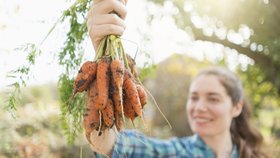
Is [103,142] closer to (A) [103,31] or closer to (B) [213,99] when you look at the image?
(A) [103,31]

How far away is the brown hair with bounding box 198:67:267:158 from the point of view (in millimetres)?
3924

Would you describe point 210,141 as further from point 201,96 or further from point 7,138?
point 7,138

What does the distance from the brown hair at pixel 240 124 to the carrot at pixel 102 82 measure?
2.19 metres

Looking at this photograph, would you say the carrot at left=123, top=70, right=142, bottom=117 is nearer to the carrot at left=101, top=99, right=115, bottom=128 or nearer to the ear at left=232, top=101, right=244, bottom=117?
the carrot at left=101, top=99, right=115, bottom=128

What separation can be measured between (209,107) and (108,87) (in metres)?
2.07

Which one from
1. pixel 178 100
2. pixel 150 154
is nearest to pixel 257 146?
pixel 150 154

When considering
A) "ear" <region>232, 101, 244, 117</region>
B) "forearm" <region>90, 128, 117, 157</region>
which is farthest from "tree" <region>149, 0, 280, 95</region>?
"forearm" <region>90, 128, 117, 157</region>

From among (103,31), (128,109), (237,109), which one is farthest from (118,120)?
(237,109)

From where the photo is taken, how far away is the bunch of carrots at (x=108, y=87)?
5.89ft

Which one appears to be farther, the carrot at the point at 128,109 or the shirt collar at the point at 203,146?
the shirt collar at the point at 203,146

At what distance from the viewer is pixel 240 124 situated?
4.28 meters

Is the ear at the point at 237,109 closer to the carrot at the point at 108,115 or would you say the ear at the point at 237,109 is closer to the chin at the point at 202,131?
the chin at the point at 202,131

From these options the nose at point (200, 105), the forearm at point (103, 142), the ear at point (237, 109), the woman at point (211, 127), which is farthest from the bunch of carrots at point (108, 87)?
the ear at point (237, 109)

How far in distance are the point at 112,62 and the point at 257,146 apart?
2749 millimetres
